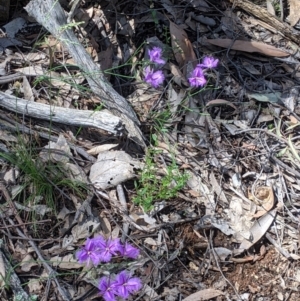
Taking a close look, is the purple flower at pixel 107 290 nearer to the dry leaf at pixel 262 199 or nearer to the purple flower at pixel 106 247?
the purple flower at pixel 106 247

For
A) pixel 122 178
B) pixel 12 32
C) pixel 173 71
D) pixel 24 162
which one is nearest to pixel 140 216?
pixel 122 178

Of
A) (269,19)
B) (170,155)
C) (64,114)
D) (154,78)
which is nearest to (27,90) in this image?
(64,114)

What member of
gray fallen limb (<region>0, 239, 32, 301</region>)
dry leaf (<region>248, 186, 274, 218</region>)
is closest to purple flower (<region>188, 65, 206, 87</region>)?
dry leaf (<region>248, 186, 274, 218</region>)

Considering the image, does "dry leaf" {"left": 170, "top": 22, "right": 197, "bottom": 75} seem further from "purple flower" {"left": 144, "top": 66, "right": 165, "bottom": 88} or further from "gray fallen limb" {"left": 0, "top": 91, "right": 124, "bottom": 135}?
"gray fallen limb" {"left": 0, "top": 91, "right": 124, "bottom": 135}

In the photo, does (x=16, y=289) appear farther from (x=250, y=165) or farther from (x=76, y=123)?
(x=250, y=165)

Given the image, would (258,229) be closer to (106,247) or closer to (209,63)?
(106,247)

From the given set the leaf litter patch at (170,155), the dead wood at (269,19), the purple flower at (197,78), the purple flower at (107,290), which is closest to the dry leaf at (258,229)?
the leaf litter patch at (170,155)
